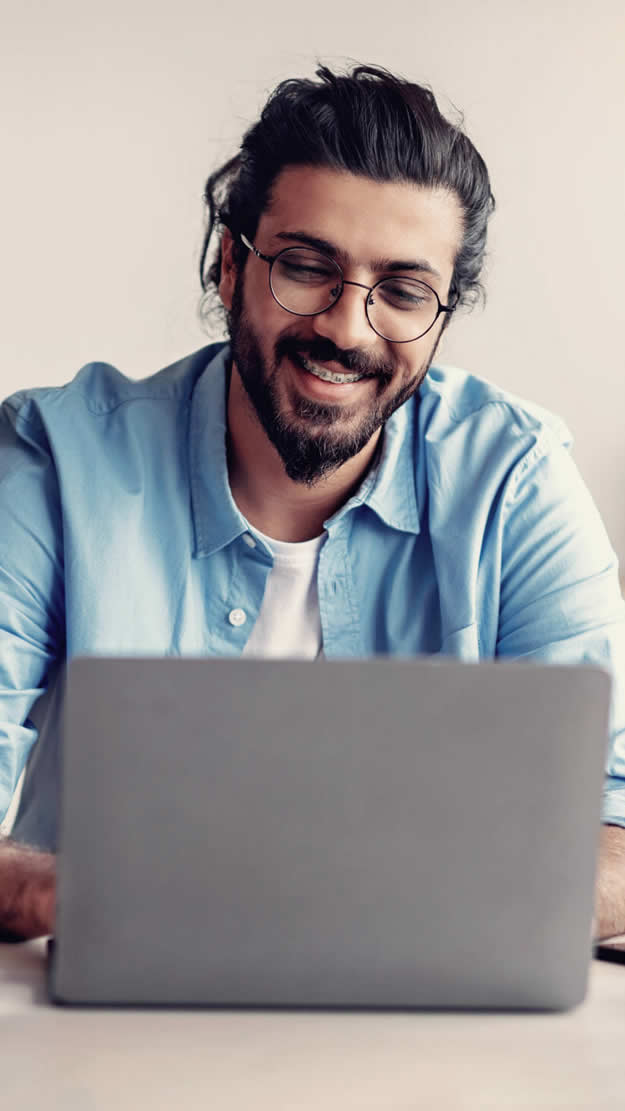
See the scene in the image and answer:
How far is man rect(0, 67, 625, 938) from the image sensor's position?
167 centimetres

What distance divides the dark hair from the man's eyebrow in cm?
10

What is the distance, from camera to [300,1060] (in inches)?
32.9

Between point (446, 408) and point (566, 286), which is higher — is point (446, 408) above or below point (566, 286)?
below

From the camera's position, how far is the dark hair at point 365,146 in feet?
5.61

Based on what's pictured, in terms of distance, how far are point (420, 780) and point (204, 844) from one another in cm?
14

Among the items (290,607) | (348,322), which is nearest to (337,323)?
(348,322)

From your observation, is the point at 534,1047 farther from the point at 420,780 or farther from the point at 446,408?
the point at 446,408

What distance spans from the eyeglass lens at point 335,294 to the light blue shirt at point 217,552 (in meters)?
0.18

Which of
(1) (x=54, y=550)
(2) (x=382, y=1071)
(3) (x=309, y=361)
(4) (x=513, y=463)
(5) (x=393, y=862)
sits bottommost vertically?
(2) (x=382, y=1071)

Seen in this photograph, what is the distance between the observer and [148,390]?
183 cm

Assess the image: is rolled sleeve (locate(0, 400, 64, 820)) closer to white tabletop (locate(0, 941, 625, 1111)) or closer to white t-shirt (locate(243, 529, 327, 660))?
white t-shirt (locate(243, 529, 327, 660))

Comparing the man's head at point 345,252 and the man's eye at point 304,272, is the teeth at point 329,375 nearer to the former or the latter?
the man's head at point 345,252

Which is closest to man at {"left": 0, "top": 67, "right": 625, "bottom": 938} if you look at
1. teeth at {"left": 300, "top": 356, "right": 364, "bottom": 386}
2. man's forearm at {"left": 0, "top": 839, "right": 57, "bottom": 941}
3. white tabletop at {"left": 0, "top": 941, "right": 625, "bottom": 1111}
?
teeth at {"left": 300, "top": 356, "right": 364, "bottom": 386}

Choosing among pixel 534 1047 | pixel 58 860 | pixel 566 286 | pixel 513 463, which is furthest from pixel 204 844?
pixel 566 286
